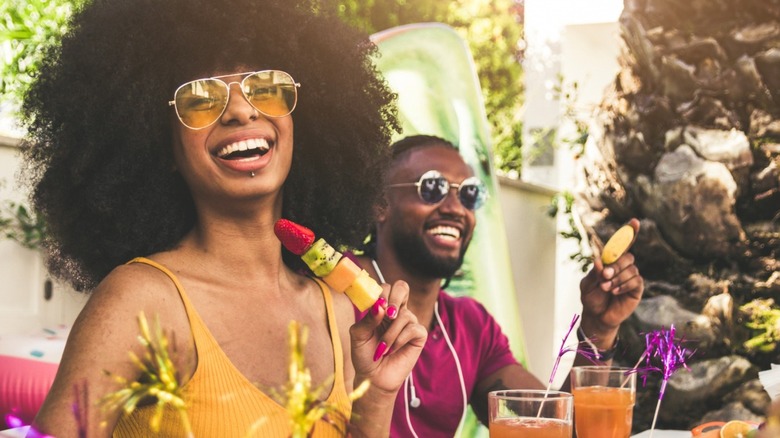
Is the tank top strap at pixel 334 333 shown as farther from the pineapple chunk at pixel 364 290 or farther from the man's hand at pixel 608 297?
the man's hand at pixel 608 297

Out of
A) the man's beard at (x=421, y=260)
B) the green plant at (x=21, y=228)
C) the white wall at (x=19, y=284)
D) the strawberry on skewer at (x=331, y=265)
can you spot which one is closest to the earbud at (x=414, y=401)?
the man's beard at (x=421, y=260)

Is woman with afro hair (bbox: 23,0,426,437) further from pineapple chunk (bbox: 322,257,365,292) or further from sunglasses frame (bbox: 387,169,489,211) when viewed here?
sunglasses frame (bbox: 387,169,489,211)

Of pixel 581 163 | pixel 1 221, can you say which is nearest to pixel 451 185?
pixel 1 221

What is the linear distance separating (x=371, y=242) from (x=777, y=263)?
2645 mm

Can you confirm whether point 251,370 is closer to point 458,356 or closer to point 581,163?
point 458,356

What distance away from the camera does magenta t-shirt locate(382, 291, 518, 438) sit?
2.82 metres

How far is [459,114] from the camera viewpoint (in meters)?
4.08

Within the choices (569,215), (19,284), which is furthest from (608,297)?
(569,215)

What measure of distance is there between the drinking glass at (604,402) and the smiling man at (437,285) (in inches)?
43.4

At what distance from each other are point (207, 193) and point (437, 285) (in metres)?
1.38

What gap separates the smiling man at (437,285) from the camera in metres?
2.87

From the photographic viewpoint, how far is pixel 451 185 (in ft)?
10.2

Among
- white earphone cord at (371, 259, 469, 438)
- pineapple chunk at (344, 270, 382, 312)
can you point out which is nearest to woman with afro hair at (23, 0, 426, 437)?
pineapple chunk at (344, 270, 382, 312)

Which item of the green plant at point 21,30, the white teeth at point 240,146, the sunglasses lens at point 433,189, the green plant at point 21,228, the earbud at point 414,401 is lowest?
the earbud at point 414,401
